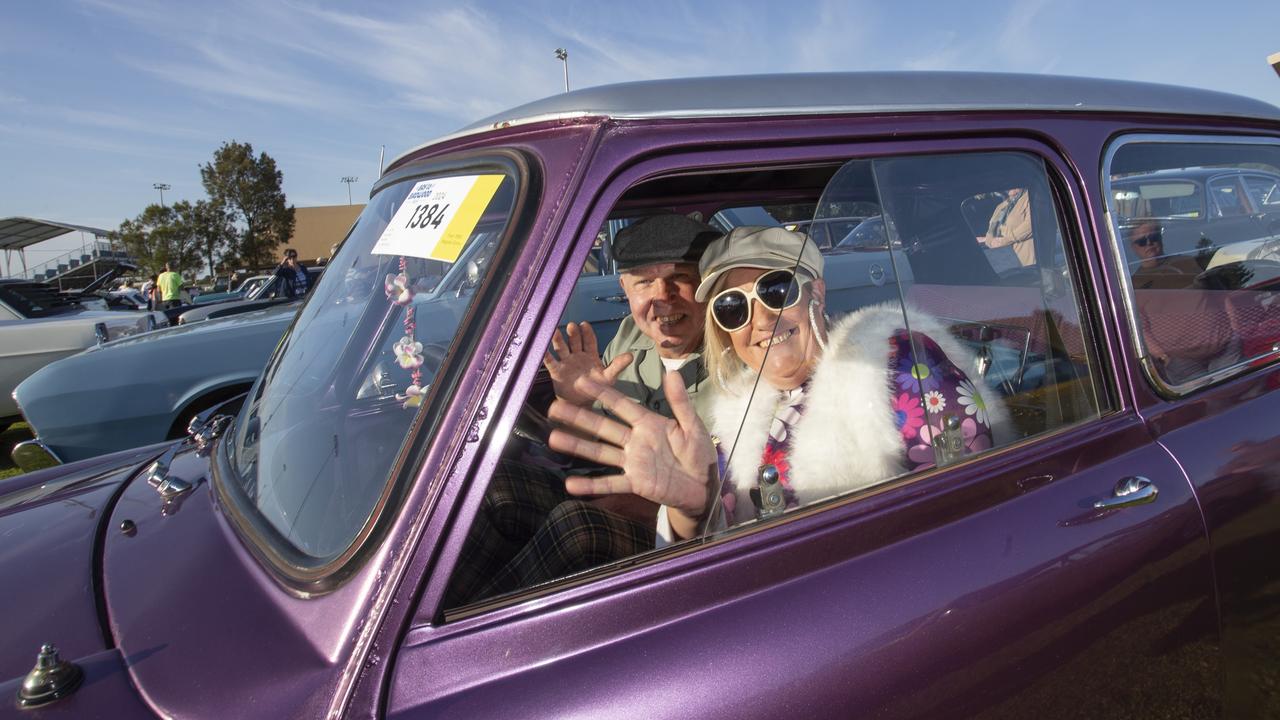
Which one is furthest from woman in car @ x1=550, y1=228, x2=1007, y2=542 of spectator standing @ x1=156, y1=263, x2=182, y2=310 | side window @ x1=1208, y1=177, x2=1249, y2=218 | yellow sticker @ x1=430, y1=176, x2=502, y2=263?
spectator standing @ x1=156, y1=263, x2=182, y2=310

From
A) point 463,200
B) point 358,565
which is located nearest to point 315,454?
point 358,565

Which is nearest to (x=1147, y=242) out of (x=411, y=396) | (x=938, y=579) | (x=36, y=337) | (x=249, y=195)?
(x=938, y=579)

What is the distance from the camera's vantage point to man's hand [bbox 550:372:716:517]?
4.28ft

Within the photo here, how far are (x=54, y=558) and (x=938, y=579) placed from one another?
1.66 metres

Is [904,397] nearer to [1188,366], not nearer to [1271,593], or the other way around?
[1188,366]

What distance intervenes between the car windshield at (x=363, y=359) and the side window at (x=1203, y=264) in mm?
1386

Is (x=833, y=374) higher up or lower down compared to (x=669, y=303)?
lower down

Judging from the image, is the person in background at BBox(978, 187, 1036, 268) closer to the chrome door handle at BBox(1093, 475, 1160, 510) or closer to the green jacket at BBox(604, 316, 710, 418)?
the chrome door handle at BBox(1093, 475, 1160, 510)

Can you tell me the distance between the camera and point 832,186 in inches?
57.1

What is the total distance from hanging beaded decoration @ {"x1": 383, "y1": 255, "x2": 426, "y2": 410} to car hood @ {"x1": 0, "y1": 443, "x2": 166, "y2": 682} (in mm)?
620

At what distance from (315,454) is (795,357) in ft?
3.29

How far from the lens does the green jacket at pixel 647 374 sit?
164 centimetres

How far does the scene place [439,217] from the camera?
1323 millimetres

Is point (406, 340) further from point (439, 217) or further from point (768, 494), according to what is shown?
point (768, 494)
